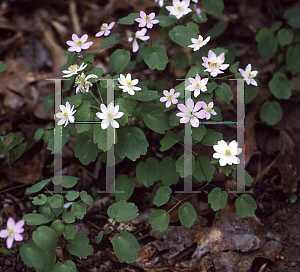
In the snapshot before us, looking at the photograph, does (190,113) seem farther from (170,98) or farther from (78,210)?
Result: (78,210)

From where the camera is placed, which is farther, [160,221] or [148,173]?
[148,173]

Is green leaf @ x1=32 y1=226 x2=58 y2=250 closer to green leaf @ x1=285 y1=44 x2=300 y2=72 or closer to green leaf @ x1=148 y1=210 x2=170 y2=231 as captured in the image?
green leaf @ x1=148 y1=210 x2=170 y2=231

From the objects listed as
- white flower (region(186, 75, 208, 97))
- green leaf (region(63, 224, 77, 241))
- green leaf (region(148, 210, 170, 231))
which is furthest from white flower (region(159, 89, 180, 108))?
green leaf (region(63, 224, 77, 241))

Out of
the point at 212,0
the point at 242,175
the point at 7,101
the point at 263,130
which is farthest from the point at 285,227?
the point at 7,101

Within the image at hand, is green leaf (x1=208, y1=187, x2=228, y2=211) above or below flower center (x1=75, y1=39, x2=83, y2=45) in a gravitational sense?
below

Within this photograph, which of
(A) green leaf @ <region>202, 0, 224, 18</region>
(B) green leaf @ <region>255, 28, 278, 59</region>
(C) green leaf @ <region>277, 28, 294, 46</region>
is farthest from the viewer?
A: (B) green leaf @ <region>255, 28, 278, 59</region>

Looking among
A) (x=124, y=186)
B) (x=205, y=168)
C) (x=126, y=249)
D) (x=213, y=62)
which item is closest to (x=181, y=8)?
(x=213, y=62)

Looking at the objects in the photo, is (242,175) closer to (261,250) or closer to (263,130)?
(261,250)

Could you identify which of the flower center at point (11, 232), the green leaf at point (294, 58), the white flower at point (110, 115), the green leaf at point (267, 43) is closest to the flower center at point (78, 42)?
the white flower at point (110, 115)
